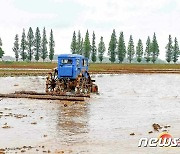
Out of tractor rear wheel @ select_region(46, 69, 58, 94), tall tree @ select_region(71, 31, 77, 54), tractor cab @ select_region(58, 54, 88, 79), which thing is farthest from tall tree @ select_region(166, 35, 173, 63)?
tractor rear wheel @ select_region(46, 69, 58, 94)

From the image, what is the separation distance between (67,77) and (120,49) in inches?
3995

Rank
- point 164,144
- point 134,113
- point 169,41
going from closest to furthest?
point 164,144, point 134,113, point 169,41

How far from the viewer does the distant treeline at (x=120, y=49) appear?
5320 inches

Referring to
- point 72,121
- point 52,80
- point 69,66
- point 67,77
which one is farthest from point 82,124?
point 52,80

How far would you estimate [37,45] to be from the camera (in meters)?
132

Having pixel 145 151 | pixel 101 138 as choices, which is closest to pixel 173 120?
pixel 101 138

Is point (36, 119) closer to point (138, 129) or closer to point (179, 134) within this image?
point (138, 129)

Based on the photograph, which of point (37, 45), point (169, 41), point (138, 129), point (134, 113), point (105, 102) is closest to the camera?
point (138, 129)

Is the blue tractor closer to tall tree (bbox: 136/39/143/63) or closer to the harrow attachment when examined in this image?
the harrow attachment

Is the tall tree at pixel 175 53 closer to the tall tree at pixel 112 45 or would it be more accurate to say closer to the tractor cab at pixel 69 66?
the tall tree at pixel 112 45

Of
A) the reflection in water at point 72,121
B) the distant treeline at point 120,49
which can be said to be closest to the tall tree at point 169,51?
the distant treeline at point 120,49

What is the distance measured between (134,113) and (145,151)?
9.19 meters

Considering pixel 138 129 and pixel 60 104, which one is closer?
pixel 138 129

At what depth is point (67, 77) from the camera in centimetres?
3503
